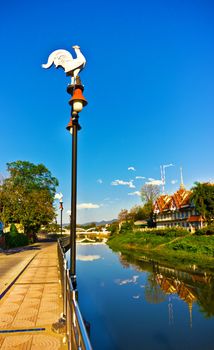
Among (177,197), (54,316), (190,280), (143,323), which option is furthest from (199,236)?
(54,316)

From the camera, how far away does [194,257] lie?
27.6 metres

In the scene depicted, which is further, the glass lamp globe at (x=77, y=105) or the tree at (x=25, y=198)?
the tree at (x=25, y=198)

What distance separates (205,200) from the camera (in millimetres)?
36031

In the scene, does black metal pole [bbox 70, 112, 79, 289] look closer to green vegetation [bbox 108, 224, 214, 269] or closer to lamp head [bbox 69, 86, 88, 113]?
lamp head [bbox 69, 86, 88, 113]

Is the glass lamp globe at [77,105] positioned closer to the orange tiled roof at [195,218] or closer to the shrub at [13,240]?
the shrub at [13,240]

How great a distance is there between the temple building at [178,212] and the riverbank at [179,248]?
3659 mm

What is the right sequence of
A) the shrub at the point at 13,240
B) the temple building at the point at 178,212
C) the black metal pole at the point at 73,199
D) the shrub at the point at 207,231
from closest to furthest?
the black metal pole at the point at 73,199 → the shrub at the point at 13,240 → the shrub at the point at 207,231 → the temple building at the point at 178,212

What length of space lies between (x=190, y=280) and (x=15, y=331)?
52.1 ft

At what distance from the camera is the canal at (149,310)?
30.6 feet

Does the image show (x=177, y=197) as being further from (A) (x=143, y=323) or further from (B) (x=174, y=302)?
(A) (x=143, y=323)

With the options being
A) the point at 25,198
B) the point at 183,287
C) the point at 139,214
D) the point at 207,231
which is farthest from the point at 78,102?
the point at 139,214

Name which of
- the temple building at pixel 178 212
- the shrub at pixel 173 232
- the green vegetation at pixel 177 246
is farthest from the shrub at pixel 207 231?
the temple building at pixel 178 212

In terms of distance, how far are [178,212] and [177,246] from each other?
17707mm

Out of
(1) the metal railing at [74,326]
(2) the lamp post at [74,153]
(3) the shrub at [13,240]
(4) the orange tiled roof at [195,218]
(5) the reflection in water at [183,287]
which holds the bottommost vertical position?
(5) the reflection in water at [183,287]
